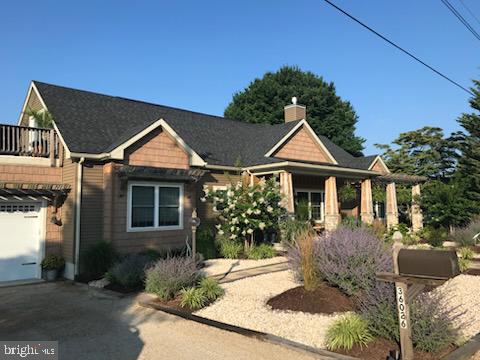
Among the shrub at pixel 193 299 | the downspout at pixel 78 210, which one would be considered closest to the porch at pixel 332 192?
the downspout at pixel 78 210

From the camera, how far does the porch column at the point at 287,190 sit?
54.3 ft

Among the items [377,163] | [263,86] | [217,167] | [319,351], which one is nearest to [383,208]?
[377,163]

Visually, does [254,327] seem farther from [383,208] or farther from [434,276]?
[383,208]

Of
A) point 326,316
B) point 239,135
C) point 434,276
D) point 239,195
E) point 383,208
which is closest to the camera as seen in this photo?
point 434,276

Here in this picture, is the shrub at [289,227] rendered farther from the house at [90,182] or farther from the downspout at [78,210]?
the downspout at [78,210]

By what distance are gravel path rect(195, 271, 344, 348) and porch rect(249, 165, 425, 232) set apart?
23.7 ft

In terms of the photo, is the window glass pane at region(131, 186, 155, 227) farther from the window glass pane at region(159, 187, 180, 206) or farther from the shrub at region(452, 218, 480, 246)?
the shrub at region(452, 218, 480, 246)

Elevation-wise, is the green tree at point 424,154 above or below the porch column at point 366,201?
above

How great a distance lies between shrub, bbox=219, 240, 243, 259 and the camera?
14.7 m

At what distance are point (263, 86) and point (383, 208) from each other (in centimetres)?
1881

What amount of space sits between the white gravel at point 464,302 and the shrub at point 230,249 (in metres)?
7.27

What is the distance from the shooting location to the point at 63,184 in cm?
1296

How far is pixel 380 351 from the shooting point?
541 centimetres

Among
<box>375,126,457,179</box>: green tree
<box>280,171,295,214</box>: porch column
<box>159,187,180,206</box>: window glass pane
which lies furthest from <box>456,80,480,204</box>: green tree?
<box>159,187,180,206</box>: window glass pane
